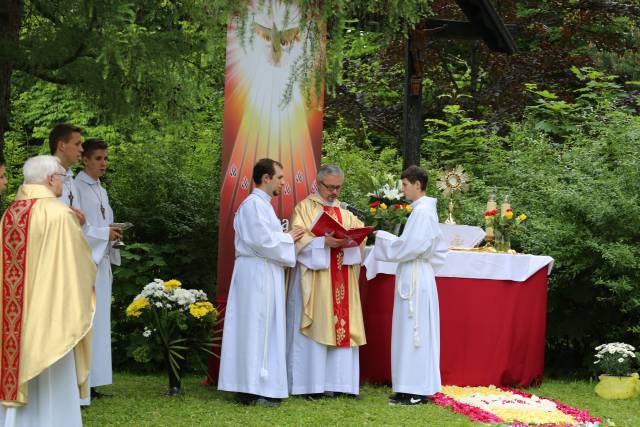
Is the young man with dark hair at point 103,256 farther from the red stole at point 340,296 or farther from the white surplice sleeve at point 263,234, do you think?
the red stole at point 340,296

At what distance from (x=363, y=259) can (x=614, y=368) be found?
2565 millimetres

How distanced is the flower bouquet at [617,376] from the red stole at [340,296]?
256 centimetres

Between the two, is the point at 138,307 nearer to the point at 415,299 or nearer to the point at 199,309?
the point at 199,309

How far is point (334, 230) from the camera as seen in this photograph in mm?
8164

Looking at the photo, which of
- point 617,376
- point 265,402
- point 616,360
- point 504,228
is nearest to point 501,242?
point 504,228

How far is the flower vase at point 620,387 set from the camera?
9.02 m

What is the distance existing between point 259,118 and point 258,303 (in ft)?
5.79

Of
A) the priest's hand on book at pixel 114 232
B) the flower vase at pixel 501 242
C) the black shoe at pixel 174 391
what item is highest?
the priest's hand on book at pixel 114 232

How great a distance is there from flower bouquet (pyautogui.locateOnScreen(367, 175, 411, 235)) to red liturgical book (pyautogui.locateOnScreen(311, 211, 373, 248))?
0.90 metres

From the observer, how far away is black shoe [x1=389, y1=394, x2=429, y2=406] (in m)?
8.16

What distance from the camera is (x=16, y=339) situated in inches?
230

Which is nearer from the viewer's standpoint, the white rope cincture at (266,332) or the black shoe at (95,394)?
the white rope cincture at (266,332)

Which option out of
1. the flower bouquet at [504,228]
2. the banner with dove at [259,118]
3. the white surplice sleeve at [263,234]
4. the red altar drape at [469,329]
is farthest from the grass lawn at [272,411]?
the flower bouquet at [504,228]

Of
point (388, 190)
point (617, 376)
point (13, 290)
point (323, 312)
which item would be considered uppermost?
point (388, 190)
